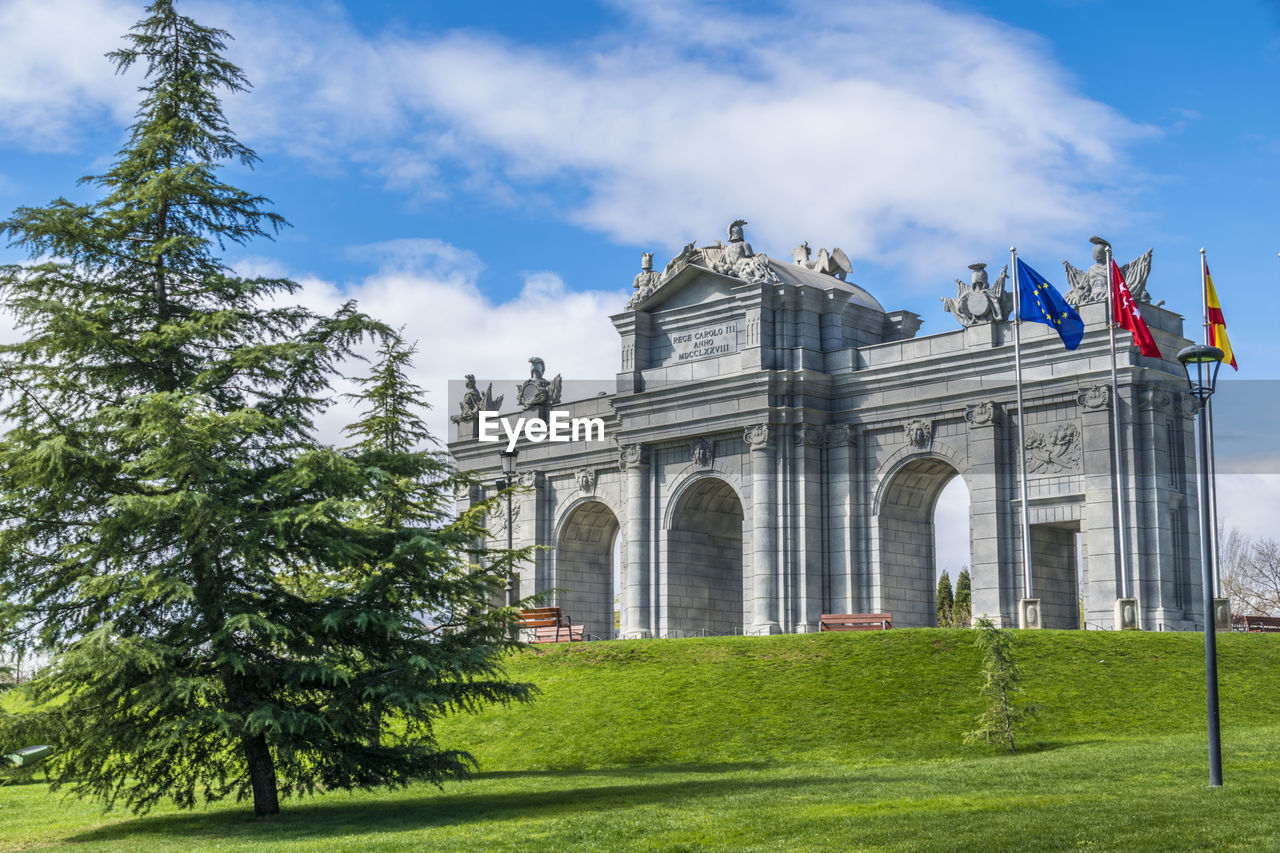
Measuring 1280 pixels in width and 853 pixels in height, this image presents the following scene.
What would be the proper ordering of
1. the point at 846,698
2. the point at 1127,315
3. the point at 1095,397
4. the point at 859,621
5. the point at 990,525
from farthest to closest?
the point at 990,525
the point at 1095,397
the point at 859,621
the point at 1127,315
the point at 846,698

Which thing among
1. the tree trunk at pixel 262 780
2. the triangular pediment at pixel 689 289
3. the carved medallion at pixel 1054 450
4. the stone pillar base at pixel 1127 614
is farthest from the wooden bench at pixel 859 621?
the tree trunk at pixel 262 780

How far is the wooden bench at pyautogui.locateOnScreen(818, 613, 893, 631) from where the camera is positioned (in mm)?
38625

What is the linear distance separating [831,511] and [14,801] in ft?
85.6

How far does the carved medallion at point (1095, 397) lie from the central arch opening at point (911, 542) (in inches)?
212

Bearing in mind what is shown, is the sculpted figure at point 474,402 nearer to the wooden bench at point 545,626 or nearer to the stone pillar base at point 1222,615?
the wooden bench at point 545,626

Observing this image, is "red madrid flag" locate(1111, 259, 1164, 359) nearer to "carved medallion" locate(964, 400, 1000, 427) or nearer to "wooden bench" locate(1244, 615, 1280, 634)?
"carved medallion" locate(964, 400, 1000, 427)

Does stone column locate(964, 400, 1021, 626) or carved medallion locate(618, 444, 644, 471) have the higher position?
carved medallion locate(618, 444, 644, 471)

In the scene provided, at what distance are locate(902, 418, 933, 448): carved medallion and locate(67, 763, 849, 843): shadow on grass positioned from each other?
21.4 m

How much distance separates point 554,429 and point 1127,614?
80.0ft

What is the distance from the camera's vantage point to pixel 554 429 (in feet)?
179

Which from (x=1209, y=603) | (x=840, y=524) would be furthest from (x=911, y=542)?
(x=1209, y=603)

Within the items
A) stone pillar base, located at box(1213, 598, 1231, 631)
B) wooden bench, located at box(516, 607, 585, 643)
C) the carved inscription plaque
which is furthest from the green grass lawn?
the carved inscription plaque

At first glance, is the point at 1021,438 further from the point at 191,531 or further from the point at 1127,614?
the point at 191,531

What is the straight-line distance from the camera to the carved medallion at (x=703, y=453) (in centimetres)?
4722
